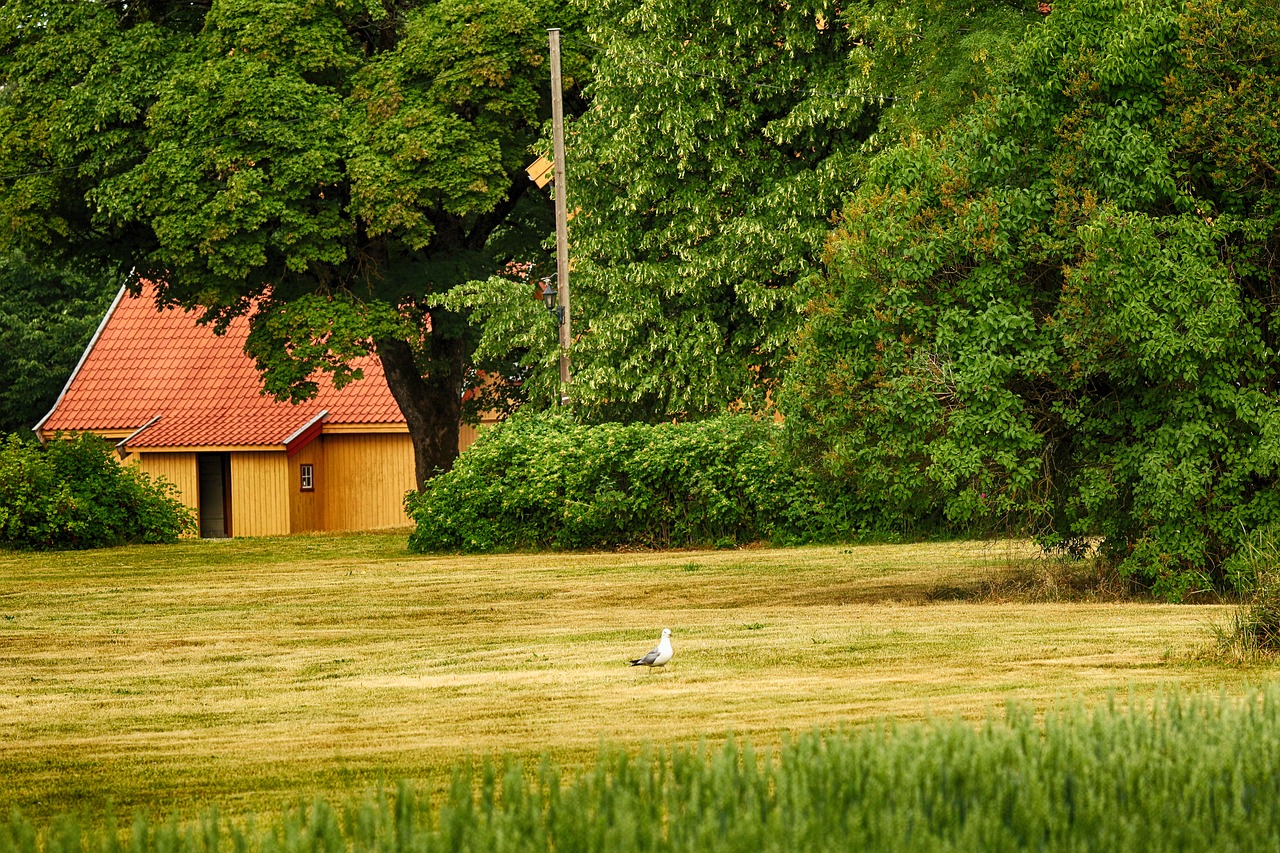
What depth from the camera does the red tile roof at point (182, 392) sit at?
44.4 meters

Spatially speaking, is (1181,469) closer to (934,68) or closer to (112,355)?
(934,68)

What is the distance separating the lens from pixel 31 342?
172ft

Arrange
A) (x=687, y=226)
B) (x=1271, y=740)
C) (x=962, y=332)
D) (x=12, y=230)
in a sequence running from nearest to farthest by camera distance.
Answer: (x=1271, y=740) < (x=962, y=332) < (x=687, y=226) < (x=12, y=230)

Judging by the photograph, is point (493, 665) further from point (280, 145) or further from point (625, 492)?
point (280, 145)

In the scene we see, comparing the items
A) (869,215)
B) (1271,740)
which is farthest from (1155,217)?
(1271,740)

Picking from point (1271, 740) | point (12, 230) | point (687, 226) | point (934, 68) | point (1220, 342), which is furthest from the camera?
point (12, 230)

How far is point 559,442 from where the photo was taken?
28.8 metres

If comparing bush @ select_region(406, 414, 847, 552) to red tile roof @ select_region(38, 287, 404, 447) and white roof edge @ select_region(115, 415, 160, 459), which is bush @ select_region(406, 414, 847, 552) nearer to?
red tile roof @ select_region(38, 287, 404, 447)

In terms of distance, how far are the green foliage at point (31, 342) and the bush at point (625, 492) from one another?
2627cm

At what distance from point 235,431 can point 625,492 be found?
18.5 metres

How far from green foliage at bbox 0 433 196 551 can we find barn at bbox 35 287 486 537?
9.68 meters

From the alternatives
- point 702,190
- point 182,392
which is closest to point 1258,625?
point 702,190

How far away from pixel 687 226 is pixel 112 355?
73.0 ft

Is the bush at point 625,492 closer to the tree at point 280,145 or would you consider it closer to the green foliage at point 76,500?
the tree at point 280,145
